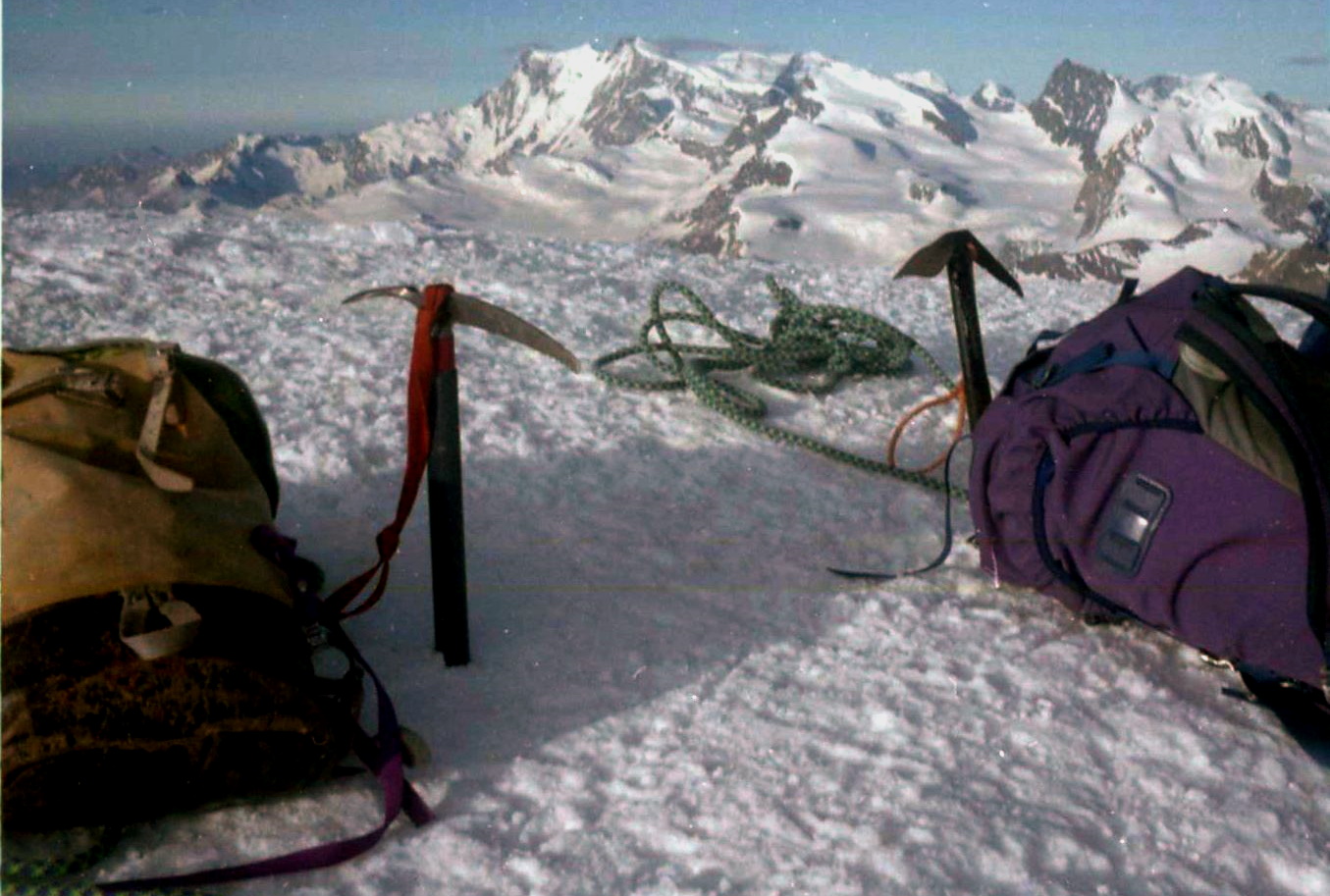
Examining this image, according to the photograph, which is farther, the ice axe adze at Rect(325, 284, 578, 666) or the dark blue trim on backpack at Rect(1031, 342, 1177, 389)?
the dark blue trim on backpack at Rect(1031, 342, 1177, 389)

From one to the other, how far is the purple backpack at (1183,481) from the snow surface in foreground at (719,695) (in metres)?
0.23

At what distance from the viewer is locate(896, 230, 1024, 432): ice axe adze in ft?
9.58

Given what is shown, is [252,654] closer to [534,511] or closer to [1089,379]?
[534,511]

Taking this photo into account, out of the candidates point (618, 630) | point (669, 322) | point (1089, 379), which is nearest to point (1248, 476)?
point (1089, 379)

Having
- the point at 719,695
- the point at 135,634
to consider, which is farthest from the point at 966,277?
the point at 135,634

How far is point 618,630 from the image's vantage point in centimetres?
243

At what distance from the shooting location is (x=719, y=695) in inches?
85.0

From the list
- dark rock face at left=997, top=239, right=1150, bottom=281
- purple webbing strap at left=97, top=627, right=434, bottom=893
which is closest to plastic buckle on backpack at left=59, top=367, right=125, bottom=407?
purple webbing strap at left=97, top=627, right=434, bottom=893

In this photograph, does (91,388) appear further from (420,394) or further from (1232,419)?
(1232,419)

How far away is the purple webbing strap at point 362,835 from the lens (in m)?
1.53

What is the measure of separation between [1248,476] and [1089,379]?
45 centimetres

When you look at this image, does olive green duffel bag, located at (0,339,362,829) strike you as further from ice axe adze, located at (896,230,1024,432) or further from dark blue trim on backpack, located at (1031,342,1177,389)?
ice axe adze, located at (896,230,1024,432)

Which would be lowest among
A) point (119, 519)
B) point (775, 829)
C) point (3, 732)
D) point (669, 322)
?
point (669, 322)

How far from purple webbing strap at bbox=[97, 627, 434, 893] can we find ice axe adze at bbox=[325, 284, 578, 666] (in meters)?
0.32
